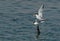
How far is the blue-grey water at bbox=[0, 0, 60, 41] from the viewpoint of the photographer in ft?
88.2

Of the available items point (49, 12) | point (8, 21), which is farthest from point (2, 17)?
point (49, 12)

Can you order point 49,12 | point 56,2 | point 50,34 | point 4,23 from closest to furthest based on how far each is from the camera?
point 50,34, point 4,23, point 49,12, point 56,2

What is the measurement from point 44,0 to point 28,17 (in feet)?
15.2

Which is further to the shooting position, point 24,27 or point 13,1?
point 13,1

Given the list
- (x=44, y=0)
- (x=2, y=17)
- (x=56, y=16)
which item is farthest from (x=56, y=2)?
(x=2, y=17)

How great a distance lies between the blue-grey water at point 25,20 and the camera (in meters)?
26.9

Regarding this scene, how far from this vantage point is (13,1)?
113ft

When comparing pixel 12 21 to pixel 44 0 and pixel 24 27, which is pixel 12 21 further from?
pixel 44 0

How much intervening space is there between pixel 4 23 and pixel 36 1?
5951 millimetres

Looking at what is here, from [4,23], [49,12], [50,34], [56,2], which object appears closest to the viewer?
[50,34]

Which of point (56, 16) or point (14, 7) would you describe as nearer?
point (56, 16)

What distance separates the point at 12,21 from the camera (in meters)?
29.6

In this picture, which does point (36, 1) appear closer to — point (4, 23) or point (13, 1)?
point (13, 1)

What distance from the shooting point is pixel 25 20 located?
2970 centimetres
